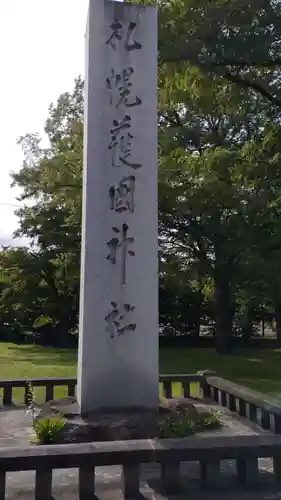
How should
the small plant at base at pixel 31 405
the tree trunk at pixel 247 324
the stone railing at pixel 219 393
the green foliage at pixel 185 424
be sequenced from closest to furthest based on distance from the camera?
1. the green foliage at pixel 185 424
2. the stone railing at pixel 219 393
3. the small plant at base at pixel 31 405
4. the tree trunk at pixel 247 324

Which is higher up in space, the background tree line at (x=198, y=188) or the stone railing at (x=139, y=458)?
the background tree line at (x=198, y=188)

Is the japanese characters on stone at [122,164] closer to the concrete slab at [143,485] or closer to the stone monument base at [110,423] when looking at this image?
the stone monument base at [110,423]

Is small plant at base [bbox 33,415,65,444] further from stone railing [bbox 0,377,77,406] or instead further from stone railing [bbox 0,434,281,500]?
stone railing [bbox 0,377,77,406]

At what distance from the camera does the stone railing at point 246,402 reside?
19.6 ft

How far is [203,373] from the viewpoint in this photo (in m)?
8.47

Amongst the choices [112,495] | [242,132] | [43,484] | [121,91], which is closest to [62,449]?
[43,484]

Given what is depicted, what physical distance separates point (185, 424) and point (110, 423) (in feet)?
2.64

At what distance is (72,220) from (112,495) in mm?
12922

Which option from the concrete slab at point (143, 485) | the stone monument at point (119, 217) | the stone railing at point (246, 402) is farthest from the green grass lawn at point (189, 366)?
the concrete slab at point (143, 485)

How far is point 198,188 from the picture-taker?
1420 centimetres

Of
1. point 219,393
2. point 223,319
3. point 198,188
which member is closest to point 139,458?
point 219,393

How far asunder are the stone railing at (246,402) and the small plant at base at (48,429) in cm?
236

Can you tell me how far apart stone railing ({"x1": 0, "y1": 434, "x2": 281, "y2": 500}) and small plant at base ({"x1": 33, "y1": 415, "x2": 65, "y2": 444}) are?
1238mm

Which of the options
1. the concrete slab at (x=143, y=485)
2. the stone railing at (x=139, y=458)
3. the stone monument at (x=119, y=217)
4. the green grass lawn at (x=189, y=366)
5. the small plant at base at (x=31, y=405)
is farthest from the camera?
the green grass lawn at (x=189, y=366)
